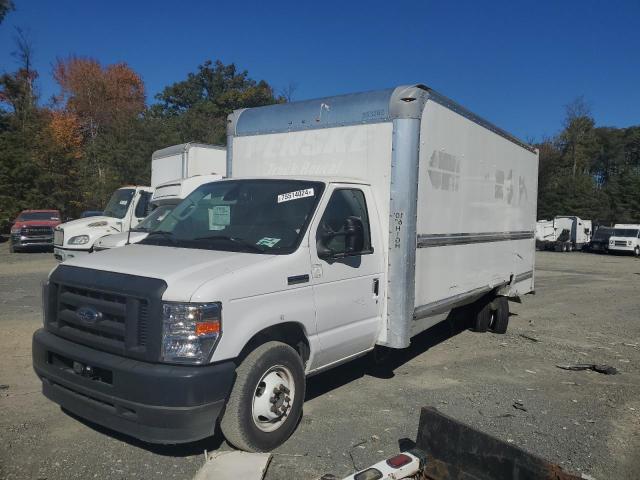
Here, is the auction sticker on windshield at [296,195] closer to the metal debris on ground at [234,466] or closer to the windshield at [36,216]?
the metal debris on ground at [234,466]

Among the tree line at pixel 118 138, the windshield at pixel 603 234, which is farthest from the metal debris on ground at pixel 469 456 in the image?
the windshield at pixel 603 234

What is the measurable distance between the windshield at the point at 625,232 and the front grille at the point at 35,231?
114ft

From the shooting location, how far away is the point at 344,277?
15.8 ft

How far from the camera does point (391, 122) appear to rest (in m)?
5.34

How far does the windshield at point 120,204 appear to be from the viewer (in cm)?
1454

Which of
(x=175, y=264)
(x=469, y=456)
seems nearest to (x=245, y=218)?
(x=175, y=264)

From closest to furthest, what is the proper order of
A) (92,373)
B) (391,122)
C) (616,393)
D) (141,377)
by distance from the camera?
(141,377) < (92,373) < (391,122) < (616,393)

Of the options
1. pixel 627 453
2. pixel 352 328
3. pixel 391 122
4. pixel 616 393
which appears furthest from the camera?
pixel 616 393

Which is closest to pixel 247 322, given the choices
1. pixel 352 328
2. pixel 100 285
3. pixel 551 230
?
pixel 100 285

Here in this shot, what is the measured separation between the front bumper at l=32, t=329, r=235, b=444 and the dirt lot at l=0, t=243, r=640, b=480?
476 millimetres

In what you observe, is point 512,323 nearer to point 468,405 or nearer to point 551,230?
point 468,405

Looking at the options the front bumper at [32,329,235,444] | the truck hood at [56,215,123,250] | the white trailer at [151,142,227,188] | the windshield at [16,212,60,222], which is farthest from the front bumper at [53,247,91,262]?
the windshield at [16,212,60,222]

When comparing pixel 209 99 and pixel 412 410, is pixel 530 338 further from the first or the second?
pixel 209 99

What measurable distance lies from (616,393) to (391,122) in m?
3.97
